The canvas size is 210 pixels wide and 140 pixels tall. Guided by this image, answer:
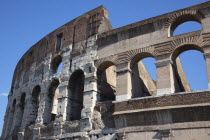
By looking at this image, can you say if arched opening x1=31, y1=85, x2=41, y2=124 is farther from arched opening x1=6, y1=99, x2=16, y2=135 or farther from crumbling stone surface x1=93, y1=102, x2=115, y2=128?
crumbling stone surface x1=93, y1=102, x2=115, y2=128

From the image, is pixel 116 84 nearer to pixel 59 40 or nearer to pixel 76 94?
pixel 76 94

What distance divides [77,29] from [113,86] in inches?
133

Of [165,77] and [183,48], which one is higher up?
[183,48]

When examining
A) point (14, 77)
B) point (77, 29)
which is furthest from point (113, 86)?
point (14, 77)

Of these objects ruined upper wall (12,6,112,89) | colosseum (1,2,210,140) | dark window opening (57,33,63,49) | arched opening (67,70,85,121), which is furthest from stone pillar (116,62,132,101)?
dark window opening (57,33,63,49)

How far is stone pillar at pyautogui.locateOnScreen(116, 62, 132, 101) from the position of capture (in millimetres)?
10766

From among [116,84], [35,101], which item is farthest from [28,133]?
[116,84]

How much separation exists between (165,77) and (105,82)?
11.8 ft

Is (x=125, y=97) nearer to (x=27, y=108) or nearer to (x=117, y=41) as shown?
(x=117, y=41)

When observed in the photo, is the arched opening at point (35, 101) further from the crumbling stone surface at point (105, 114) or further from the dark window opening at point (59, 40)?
the crumbling stone surface at point (105, 114)

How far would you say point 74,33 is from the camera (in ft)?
46.4

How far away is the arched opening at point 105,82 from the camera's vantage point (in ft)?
40.0

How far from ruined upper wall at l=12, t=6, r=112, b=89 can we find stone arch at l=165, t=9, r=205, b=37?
3355mm

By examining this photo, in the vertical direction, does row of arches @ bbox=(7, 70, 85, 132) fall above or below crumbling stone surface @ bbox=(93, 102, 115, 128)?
above
